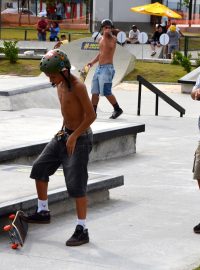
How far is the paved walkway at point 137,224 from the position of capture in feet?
22.6

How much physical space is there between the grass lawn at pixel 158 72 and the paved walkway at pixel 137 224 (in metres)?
11.1

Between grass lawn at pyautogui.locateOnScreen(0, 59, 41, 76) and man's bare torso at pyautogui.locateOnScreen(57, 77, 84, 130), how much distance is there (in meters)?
18.3

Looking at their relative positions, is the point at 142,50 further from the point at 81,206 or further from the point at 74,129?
the point at 81,206

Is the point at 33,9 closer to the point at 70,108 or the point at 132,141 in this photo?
the point at 132,141

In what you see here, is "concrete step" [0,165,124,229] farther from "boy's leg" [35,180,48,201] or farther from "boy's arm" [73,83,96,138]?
"boy's arm" [73,83,96,138]

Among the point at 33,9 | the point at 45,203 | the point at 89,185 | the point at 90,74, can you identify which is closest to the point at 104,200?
the point at 89,185

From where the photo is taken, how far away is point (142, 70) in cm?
2561

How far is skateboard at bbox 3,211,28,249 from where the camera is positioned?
709cm

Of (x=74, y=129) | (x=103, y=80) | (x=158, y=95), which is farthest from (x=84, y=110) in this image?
(x=158, y=95)

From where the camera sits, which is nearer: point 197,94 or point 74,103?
point 74,103

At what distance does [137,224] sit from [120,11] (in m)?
41.8

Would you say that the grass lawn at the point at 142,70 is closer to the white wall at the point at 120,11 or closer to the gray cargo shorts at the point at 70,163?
the gray cargo shorts at the point at 70,163

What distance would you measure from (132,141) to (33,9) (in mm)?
66712

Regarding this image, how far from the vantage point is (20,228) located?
286 inches
